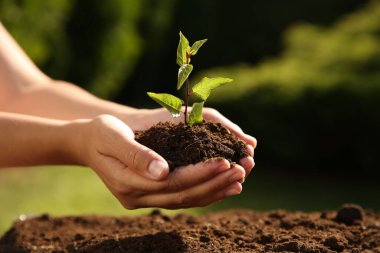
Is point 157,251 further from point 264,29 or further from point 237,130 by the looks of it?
point 264,29

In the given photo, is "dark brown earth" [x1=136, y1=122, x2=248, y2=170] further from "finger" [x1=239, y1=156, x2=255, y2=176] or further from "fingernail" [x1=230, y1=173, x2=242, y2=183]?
"fingernail" [x1=230, y1=173, x2=242, y2=183]

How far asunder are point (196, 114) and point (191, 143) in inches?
6.5

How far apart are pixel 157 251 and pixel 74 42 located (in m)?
8.23

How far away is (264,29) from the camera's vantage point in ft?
39.9

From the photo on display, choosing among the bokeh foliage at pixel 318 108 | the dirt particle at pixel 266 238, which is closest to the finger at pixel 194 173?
the dirt particle at pixel 266 238

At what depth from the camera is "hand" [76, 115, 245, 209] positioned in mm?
2342

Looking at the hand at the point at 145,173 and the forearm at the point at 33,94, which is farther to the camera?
the forearm at the point at 33,94

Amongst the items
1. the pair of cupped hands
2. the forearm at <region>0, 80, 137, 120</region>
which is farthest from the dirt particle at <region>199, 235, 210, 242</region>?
the forearm at <region>0, 80, 137, 120</region>

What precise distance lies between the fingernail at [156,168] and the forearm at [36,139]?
0.50 metres

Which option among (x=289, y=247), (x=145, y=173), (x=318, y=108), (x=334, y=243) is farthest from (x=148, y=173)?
(x=318, y=108)

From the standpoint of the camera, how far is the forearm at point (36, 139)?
275 cm

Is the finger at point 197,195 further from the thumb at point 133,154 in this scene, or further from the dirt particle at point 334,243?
the dirt particle at point 334,243

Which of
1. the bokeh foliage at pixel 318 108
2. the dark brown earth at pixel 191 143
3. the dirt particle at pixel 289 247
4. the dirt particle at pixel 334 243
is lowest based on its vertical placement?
the dirt particle at pixel 289 247

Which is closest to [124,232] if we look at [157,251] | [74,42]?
[157,251]
